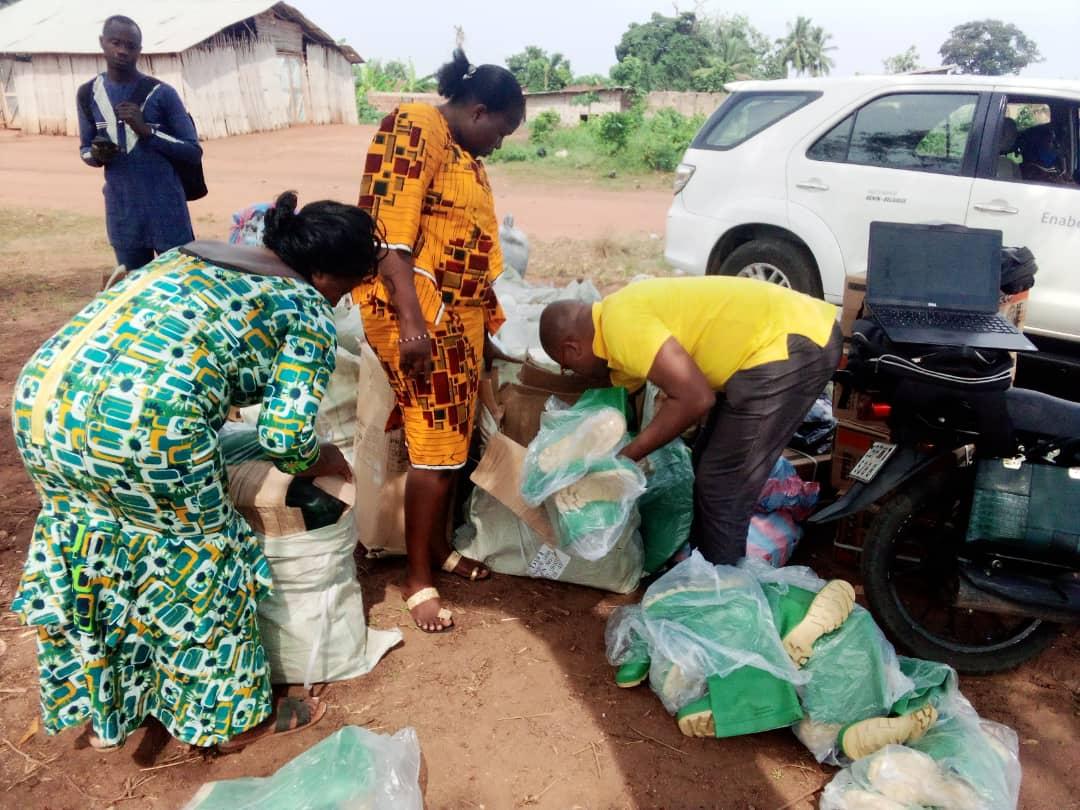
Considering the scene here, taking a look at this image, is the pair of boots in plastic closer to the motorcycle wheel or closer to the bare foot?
the motorcycle wheel

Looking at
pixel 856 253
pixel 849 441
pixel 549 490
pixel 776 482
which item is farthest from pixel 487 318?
pixel 856 253

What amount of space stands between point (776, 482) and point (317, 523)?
1.75 m

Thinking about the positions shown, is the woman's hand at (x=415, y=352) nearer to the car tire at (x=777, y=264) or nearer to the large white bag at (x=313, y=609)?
the large white bag at (x=313, y=609)

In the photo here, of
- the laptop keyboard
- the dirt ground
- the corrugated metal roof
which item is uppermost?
the corrugated metal roof

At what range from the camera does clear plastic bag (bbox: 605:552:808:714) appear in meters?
2.26

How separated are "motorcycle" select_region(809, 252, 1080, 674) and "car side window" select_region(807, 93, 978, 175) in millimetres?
2820

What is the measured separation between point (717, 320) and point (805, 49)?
60966 mm

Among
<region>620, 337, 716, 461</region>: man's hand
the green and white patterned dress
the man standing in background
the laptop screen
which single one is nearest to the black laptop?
the laptop screen

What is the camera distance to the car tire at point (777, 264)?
5.37m

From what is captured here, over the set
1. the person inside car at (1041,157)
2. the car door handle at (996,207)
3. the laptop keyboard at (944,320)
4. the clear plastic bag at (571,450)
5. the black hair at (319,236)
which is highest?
the person inside car at (1041,157)

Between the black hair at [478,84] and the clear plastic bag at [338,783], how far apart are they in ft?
6.12

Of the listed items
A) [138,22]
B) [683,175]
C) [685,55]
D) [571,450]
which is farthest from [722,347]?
[685,55]

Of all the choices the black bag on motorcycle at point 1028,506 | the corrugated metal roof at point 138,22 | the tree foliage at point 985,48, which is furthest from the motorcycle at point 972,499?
the tree foliage at point 985,48

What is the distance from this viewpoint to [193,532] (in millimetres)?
2076
